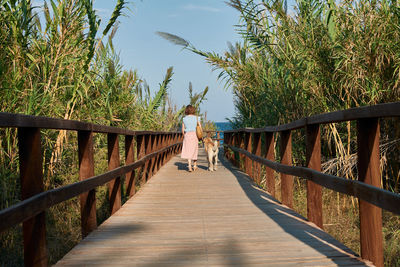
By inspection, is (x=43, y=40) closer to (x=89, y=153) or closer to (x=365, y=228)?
(x=89, y=153)

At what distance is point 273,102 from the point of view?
25.6ft

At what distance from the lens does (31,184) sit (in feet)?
8.71

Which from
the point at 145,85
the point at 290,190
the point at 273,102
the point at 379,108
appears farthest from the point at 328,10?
the point at 145,85

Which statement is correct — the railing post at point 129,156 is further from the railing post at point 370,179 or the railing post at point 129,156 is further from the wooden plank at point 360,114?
the railing post at point 370,179

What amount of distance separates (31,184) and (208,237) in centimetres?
174

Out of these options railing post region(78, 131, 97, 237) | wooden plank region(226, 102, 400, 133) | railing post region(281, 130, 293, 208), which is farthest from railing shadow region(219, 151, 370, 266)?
railing post region(78, 131, 97, 237)

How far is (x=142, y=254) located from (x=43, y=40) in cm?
435

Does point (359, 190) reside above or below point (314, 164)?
below

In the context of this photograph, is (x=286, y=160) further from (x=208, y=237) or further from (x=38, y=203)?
(x=38, y=203)

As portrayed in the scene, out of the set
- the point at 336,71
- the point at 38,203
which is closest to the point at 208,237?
the point at 38,203

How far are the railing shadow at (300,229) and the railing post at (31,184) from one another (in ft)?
6.88

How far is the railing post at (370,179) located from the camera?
2.86 m

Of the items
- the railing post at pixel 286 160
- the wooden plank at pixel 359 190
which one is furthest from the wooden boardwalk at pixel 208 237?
the wooden plank at pixel 359 190

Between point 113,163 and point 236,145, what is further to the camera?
point 236,145
